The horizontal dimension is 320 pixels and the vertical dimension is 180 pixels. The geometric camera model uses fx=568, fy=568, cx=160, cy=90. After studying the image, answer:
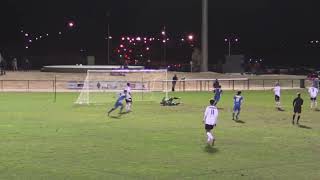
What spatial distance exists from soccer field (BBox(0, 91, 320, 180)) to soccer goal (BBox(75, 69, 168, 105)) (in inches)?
387

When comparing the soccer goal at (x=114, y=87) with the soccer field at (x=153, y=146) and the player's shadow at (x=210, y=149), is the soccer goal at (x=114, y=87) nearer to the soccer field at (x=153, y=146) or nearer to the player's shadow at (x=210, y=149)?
the soccer field at (x=153, y=146)

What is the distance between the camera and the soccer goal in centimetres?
4500

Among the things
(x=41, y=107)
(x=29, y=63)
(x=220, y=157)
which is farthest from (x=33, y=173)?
(x=29, y=63)

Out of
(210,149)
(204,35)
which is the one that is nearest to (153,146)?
(210,149)

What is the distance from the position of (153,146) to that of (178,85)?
42029 mm

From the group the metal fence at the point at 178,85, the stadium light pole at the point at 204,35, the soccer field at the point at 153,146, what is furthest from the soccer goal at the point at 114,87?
the stadium light pole at the point at 204,35

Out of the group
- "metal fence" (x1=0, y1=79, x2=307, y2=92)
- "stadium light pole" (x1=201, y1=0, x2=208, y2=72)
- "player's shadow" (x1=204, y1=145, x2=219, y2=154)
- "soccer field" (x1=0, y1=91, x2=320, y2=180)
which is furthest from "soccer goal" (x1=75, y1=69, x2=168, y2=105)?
"player's shadow" (x1=204, y1=145, x2=219, y2=154)

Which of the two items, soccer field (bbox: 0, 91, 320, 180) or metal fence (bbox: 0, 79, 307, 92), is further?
metal fence (bbox: 0, 79, 307, 92)

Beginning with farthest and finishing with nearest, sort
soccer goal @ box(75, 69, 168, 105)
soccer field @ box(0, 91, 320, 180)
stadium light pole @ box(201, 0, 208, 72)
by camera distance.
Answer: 1. stadium light pole @ box(201, 0, 208, 72)
2. soccer goal @ box(75, 69, 168, 105)
3. soccer field @ box(0, 91, 320, 180)

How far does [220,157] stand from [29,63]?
218ft

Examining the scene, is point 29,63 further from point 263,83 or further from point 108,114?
point 108,114

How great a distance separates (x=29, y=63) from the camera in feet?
267

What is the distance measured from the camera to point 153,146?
20.6 meters

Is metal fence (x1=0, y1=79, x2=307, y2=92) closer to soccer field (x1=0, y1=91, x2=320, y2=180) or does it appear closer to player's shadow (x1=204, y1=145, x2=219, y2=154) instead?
soccer field (x1=0, y1=91, x2=320, y2=180)
